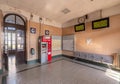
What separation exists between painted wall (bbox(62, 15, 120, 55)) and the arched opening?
11.1 feet

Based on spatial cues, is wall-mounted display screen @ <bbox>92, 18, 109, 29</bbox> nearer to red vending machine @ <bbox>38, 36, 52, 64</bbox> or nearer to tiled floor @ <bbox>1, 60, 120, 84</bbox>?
tiled floor @ <bbox>1, 60, 120, 84</bbox>

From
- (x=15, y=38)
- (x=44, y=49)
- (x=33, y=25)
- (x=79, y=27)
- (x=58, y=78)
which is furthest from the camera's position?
(x=79, y=27)

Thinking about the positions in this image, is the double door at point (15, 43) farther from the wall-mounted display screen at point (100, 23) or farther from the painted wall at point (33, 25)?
the wall-mounted display screen at point (100, 23)

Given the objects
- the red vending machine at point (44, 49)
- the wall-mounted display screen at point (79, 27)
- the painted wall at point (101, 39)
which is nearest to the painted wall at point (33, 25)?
the red vending machine at point (44, 49)

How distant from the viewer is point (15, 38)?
415cm

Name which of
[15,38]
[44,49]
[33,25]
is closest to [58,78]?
[44,49]

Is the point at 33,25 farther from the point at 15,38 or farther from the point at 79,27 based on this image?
the point at 79,27

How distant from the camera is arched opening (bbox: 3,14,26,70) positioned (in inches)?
150

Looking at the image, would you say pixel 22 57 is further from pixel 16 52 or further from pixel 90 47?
pixel 90 47

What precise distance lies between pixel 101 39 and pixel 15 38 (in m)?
4.47

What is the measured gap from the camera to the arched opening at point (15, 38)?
12.5 ft

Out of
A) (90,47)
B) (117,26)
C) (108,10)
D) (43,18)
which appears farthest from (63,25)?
(117,26)

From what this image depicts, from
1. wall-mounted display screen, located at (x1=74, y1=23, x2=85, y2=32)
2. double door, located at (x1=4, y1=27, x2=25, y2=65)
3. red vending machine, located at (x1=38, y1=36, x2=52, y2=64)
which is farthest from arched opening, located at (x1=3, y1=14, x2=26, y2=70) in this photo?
wall-mounted display screen, located at (x1=74, y1=23, x2=85, y2=32)

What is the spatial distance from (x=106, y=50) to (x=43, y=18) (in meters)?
4.12
